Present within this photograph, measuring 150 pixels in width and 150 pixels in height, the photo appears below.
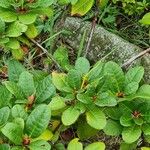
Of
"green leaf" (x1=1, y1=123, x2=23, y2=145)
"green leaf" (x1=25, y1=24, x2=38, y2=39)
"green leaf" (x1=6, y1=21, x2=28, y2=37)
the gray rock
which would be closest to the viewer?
"green leaf" (x1=1, y1=123, x2=23, y2=145)

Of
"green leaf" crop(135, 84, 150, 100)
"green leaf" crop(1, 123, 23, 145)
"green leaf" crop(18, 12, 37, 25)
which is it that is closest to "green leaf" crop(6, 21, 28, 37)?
"green leaf" crop(18, 12, 37, 25)

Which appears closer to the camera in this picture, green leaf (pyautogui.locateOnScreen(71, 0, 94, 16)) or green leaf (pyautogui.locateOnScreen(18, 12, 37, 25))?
green leaf (pyautogui.locateOnScreen(18, 12, 37, 25))

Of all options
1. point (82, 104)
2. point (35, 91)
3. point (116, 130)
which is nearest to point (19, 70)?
point (35, 91)

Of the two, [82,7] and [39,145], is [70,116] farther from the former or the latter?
[82,7]

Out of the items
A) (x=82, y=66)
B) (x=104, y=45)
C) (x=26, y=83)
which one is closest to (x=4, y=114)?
(x=26, y=83)

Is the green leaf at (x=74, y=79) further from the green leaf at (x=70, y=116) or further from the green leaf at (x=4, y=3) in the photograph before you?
the green leaf at (x=4, y=3)

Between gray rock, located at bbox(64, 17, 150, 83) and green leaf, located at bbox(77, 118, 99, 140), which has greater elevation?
green leaf, located at bbox(77, 118, 99, 140)

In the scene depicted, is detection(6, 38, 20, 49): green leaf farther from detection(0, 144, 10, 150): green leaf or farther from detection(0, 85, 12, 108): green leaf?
detection(0, 144, 10, 150): green leaf

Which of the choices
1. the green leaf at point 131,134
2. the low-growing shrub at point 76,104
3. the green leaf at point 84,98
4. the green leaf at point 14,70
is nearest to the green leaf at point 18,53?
the green leaf at point 14,70
